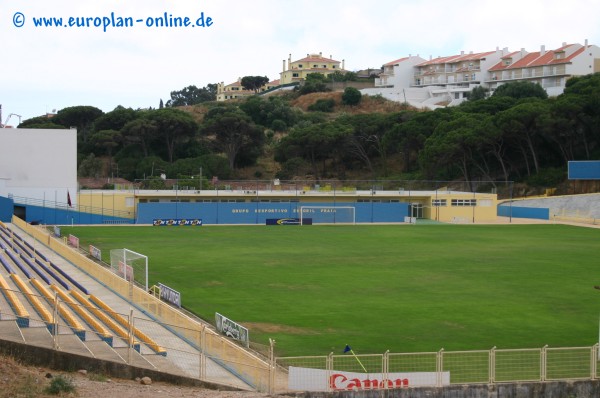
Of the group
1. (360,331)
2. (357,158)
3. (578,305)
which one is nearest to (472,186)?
(357,158)

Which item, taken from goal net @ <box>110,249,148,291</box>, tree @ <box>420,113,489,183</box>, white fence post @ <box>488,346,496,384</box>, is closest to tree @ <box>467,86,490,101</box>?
tree @ <box>420,113,489,183</box>

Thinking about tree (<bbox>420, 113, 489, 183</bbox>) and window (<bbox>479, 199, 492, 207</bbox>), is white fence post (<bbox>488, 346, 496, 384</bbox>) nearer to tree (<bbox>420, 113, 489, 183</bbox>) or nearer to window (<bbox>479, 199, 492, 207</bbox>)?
window (<bbox>479, 199, 492, 207</bbox>)

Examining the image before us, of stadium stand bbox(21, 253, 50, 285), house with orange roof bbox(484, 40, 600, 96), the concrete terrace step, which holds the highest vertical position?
house with orange roof bbox(484, 40, 600, 96)

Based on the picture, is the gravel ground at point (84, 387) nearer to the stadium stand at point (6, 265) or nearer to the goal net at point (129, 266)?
the goal net at point (129, 266)

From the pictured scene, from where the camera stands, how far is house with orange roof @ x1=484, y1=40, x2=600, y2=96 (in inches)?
5812

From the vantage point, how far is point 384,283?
4228 centimetres

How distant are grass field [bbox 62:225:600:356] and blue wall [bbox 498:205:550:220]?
49.1 feet

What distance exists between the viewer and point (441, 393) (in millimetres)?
20781

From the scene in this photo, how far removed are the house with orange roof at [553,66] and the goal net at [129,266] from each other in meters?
116

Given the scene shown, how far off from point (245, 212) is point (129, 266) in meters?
44.8

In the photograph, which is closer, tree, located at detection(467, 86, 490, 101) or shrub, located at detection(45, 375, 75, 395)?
shrub, located at detection(45, 375, 75, 395)

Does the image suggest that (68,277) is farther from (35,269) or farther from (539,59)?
(539,59)

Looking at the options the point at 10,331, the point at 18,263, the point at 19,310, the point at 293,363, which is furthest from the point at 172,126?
the point at 10,331

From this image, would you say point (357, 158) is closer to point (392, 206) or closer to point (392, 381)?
point (392, 206)
